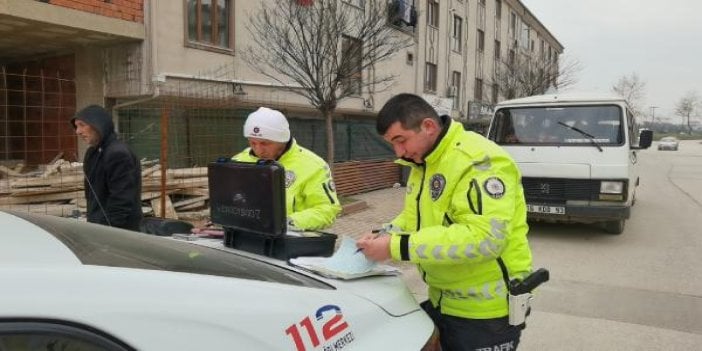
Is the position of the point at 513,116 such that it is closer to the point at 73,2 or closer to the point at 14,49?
the point at 73,2

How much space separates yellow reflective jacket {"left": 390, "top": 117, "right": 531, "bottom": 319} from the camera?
6.08 feet

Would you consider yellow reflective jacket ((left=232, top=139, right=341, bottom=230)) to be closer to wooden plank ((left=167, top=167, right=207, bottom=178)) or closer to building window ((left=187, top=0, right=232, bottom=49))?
wooden plank ((left=167, top=167, right=207, bottom=178))

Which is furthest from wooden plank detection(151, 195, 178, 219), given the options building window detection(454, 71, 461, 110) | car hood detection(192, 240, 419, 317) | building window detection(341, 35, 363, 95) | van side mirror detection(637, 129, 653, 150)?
building window detection(454, 71, 461, 110)

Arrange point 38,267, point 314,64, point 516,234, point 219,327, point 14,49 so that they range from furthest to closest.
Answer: point 14,49 < point 314,64 < point 516,234 < point 219,327 < point 38,267

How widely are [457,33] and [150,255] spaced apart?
95.3ft

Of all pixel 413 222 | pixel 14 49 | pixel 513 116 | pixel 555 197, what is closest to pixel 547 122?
pixel 513 116

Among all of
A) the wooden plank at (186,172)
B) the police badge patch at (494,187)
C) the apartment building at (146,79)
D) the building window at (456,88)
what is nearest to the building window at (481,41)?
the building window at (456,88)

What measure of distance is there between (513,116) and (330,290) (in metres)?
7.96

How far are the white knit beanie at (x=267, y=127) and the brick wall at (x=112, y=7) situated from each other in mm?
8359

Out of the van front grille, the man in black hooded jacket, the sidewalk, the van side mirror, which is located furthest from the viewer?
the van side mirror

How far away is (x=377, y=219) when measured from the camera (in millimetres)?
10078

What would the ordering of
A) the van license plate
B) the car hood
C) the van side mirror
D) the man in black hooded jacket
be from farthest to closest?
the van side mirror
the van license plate
the man in black hooded jacket
the car hood

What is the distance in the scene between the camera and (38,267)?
109 centimetres

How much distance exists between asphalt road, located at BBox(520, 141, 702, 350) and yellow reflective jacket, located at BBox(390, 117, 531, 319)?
2.39m
